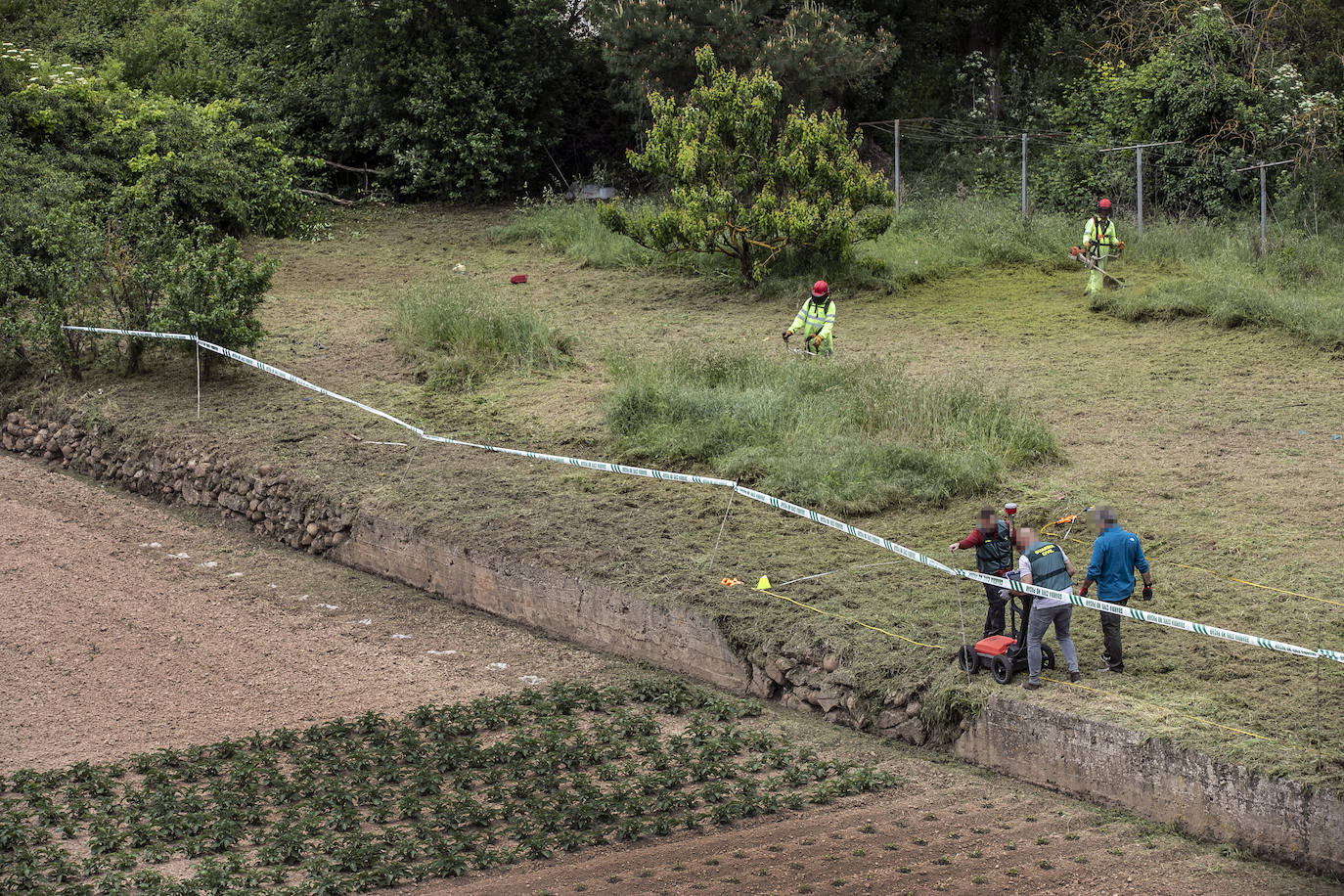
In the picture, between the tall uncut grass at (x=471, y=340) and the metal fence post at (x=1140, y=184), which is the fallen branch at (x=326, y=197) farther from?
the metal fence post at (x=1140, y=184)

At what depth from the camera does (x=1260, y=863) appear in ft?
25.6

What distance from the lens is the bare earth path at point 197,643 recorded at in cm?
1052

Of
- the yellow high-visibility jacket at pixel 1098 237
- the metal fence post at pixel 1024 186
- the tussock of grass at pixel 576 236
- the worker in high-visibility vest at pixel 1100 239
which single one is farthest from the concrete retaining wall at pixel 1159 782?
the metal fence post at pixel 1024 186

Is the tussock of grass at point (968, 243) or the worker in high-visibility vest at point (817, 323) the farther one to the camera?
the tussock of grass at point (968, 243)

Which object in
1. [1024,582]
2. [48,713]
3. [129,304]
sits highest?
[129,304]

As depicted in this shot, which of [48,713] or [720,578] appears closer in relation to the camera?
[48,713]

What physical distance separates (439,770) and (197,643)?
3.70 meters

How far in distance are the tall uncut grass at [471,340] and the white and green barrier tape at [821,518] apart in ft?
4.41

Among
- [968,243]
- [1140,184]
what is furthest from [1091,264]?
[1140,184]

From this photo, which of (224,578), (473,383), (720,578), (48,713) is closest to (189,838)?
(48,713)

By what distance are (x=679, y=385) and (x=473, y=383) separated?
119 inches

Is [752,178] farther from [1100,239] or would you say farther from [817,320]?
[817,320]

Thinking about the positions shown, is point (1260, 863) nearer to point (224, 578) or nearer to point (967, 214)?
point (224, 578)

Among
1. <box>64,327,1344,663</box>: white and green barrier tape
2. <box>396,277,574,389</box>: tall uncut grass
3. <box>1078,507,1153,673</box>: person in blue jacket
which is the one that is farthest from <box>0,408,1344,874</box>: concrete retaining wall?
<box>396,277,574,389</box>: tall uncut grass
